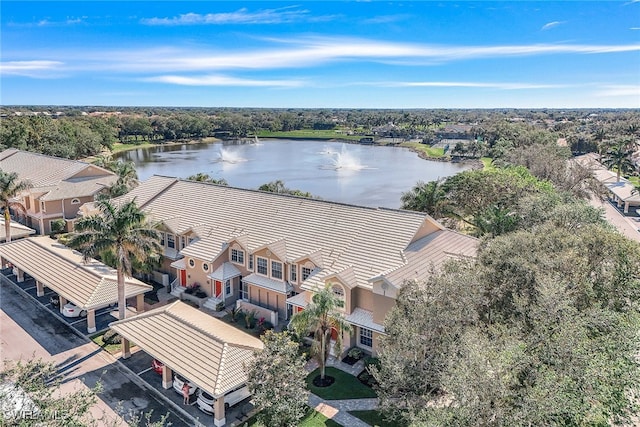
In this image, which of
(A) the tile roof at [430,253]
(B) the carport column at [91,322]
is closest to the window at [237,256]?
(B) the carport column at [91,322]

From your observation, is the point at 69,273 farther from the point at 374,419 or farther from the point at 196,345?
the point at 374,419

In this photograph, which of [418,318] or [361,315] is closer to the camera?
[418,318]

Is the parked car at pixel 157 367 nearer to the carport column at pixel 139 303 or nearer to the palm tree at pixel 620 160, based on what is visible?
the carport column at pixel 139 303

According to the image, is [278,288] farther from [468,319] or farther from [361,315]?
[468,319]

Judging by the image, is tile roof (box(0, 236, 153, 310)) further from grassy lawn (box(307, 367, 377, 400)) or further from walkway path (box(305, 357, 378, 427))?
walkway path (box(305, 357, 378, 427))

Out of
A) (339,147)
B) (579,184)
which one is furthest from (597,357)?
(339,147)

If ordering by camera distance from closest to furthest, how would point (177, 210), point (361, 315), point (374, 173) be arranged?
point (361, 315)
point (177, 210)
point (374, 173)

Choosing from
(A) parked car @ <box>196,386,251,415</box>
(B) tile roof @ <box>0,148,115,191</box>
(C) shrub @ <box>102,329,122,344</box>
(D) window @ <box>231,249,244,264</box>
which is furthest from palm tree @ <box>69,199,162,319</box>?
(B) tile roof @ <box>0,148,115,191</box>
